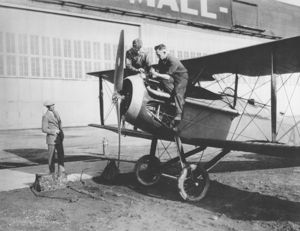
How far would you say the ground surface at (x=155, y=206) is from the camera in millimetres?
5371

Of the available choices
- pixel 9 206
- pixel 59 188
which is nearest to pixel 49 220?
pixel 9 206

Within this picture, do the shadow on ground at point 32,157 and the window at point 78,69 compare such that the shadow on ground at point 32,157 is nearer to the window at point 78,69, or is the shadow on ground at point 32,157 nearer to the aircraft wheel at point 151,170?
the aircraft wheel at point 151,170

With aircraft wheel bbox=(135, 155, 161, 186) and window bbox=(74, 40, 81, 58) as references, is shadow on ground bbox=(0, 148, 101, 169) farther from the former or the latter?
window bbox=(74, 40, 81, 58)

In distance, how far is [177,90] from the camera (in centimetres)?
657

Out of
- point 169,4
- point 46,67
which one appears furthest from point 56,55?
point 169,4

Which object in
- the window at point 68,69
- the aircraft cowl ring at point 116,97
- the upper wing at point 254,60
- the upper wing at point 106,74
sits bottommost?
the aircraft cowl ring at point 116,97

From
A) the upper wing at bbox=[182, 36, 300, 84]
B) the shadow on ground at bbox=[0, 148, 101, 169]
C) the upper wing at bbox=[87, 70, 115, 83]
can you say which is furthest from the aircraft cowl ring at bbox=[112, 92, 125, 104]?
the shadow on ground at bbox=[0, 148, 101, 169]

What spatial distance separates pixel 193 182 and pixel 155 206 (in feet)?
3.39

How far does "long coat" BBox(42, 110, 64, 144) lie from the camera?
8.38 m

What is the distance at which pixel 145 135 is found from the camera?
27.5 ft

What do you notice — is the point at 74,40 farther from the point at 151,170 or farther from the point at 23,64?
the point at 151,170

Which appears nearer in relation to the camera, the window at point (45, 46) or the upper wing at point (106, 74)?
the upper wing at point (106, 74)

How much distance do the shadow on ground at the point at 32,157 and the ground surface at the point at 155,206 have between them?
134 inches

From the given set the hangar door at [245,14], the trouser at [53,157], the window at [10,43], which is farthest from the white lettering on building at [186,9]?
the trouser at [53,157]
